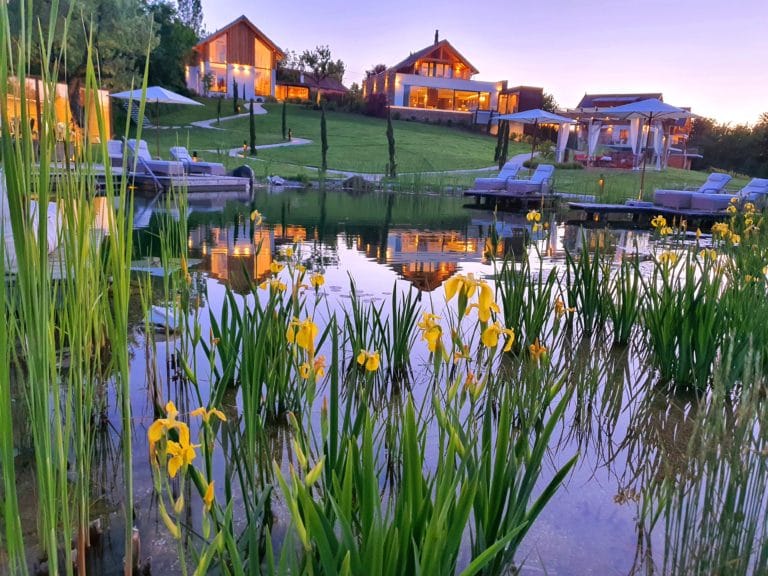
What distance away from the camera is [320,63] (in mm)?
43344

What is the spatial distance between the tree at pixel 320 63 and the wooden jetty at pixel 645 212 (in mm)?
33510

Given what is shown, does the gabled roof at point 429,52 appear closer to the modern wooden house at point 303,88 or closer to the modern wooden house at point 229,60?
the modern wooden house at point 303,88

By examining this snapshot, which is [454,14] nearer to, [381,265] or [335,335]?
[381,265]

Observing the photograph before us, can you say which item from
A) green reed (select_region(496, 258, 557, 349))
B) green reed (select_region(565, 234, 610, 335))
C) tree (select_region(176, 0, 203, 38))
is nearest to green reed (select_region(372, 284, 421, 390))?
green reed (select_region(496, 258, 557, 349))

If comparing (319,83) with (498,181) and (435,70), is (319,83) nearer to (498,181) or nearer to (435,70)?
(435,70)

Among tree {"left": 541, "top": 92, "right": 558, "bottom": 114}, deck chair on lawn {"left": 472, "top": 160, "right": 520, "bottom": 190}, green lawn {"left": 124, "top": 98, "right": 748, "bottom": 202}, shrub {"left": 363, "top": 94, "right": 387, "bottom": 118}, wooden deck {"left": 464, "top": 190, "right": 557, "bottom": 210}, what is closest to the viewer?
wooden deck {"left": 464, "top": 190, "right": 557, "bottom": 210}

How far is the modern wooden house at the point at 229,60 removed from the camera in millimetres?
35656

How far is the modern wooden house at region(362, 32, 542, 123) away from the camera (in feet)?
122

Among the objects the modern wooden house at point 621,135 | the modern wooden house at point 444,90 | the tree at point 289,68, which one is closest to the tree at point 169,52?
the tree at point 289,68

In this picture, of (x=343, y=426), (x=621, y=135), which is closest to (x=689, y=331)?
(x=343, y=426)

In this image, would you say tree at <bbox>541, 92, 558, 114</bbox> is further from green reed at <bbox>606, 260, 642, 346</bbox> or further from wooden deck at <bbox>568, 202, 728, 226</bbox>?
green reed at <bbox>606, 260, 642, 346</bbox>

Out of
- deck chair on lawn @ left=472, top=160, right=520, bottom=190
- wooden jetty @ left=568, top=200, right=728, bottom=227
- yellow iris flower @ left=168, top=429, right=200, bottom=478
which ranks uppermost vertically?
deck chair on lawn @ left=472, top=160, right=520, bottom=190

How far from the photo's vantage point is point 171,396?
2.79 meters

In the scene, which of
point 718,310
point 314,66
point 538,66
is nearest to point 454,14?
point 538,66
